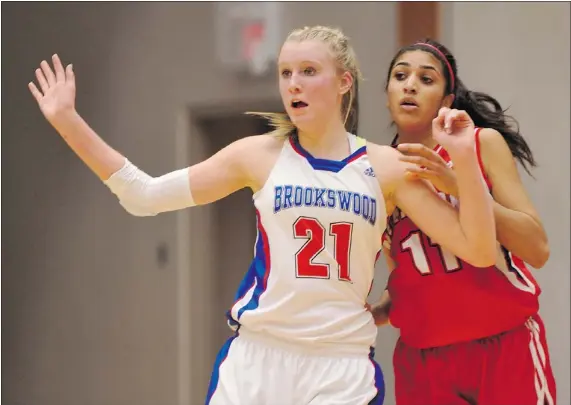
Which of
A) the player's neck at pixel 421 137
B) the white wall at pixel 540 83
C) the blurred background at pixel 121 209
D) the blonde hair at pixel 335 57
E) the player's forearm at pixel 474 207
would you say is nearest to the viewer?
the player's forearm at pixel 474 207

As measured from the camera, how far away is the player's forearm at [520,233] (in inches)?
87.4

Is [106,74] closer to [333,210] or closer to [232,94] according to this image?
[232,94]

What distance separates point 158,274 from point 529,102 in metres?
2.51

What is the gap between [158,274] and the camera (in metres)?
5.36

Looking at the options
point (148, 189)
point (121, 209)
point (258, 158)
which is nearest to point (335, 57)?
point (258, 158)

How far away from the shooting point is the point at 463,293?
2344mm

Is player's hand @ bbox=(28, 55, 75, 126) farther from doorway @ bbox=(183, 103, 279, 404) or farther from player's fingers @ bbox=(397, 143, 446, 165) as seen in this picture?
doorway @ bbox=(183, 103, 279, 404)

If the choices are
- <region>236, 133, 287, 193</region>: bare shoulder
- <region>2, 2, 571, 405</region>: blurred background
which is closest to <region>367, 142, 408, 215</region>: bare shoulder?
<region>236, 133, 287, 193</region>: bare shoulder

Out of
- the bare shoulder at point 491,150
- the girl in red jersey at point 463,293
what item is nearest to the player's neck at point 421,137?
the girl in red jersey at point 463,293

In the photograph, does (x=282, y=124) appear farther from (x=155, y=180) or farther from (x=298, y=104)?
(x=155, y=180)

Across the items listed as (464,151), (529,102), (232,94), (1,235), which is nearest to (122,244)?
(1,235)

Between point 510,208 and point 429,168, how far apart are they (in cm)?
33

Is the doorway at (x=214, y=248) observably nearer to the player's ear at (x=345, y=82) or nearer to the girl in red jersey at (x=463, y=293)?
the girl in red jersey at (x=463, y=293)

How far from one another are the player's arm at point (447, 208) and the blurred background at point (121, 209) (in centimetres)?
259
